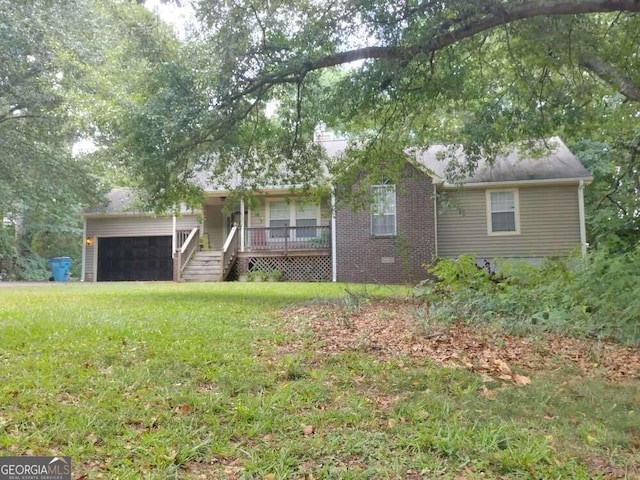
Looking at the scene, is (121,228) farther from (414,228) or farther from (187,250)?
(414,228)

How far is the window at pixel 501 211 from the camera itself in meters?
16.2

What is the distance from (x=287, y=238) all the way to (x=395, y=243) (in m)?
3.80

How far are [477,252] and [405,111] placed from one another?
8.45 meters

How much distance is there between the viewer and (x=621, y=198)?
17594 millimetres

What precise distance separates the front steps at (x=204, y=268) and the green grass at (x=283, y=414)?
11.1m

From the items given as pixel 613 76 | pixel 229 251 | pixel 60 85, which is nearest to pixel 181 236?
pixel 229 251

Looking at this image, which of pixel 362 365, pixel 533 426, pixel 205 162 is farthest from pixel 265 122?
pixel 533 426

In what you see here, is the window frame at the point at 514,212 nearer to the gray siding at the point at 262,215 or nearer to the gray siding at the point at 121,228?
the gray siding at the point at 262,215

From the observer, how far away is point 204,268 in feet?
54.2

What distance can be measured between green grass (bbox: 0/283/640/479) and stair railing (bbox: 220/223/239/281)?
11203 mm

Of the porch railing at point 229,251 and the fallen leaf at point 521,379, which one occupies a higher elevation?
the porch railing at point 229,251

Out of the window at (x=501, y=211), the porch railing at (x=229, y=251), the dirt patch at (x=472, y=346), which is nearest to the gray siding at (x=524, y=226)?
the window at (x=501, y=211)

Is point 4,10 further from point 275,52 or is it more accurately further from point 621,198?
point 621,198

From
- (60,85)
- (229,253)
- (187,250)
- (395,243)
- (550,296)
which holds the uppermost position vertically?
(60,85)
